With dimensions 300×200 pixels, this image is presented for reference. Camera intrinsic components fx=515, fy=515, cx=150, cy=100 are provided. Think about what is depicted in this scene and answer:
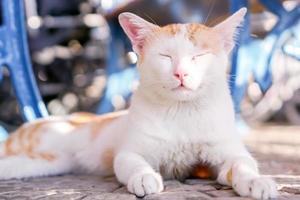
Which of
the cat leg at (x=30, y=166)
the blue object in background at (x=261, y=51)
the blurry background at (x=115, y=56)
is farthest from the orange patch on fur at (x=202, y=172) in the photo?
the blue object in background at (x=261, y=51)

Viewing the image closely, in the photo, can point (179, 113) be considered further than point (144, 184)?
Yes

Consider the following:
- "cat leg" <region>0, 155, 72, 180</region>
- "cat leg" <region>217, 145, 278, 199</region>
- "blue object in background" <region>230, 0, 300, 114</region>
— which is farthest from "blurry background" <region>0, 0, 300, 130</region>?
"cat leg" <region>217, 145, 278, 199</region>

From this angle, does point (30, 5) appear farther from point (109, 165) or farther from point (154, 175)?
point (154, 175)

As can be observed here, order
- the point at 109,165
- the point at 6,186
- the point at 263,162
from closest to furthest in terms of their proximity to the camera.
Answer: the point at 6,186
the point at 109,165
the point at 263,162

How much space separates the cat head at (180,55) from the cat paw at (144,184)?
1.02 feet

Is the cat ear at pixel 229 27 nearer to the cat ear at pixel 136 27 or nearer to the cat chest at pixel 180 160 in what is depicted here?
the cat ear at pixel 136 27

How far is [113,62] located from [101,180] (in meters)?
1.70

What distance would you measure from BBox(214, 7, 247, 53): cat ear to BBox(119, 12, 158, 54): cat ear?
26 cm

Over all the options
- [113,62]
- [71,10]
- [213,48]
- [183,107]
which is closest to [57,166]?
[183,107]

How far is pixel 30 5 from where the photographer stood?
157 inches

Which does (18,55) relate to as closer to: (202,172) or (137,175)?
(202,172)

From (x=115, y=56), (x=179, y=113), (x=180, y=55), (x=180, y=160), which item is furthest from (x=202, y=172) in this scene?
(x=115, y=56)

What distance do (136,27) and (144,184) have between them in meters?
0.63

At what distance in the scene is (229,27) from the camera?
194cm
